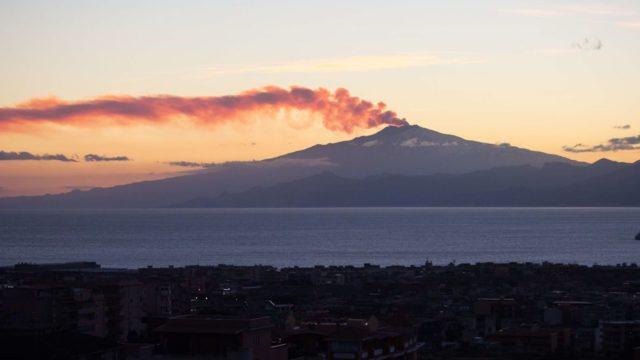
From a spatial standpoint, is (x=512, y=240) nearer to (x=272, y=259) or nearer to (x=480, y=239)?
(x=480, y=239)

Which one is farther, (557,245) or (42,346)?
(557,245)

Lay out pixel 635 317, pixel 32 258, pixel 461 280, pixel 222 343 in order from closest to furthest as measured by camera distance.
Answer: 1. pixel 222 343
2. pixel 635 317
3. pixel 461 280
4. pixel 32 258

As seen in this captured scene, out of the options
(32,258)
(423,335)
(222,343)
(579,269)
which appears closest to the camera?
(222,343)

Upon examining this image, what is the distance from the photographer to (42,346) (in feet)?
58.9

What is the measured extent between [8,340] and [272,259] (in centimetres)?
9351

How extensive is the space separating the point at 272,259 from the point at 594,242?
48988 millimetres

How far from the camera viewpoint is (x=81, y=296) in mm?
35781

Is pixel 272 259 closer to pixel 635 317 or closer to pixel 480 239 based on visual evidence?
pixel 480 239

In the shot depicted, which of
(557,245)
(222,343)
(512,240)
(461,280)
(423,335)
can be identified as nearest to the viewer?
(222,343)

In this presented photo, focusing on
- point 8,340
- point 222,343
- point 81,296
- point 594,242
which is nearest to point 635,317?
point 81,296

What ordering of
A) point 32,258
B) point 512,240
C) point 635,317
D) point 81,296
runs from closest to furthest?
point 81,296
point 635,317
point 32,258
point 512,240

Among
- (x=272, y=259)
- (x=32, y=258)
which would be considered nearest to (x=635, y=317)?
(x=272, y=259)

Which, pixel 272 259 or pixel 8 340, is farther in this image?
pixel 272 259

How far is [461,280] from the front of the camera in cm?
6775
